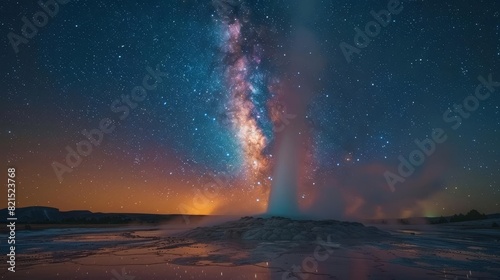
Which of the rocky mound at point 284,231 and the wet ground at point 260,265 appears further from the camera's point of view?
the rocky mound at point 284,231

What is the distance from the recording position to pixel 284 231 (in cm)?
2398

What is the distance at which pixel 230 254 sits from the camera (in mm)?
15992

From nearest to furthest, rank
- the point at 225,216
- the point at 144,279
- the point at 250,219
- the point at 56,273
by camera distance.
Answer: the point at 144,279
the point at 56,273
the point at 250,219
the point at 225,216

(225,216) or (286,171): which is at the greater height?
(286,171)

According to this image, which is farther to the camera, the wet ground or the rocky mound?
the rocky mound

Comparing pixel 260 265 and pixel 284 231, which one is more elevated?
pixel 284 231

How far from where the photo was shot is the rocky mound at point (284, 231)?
923 inches

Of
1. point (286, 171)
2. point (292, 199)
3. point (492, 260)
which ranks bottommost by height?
point (492, 260)

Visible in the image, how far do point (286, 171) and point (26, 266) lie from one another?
27.6m

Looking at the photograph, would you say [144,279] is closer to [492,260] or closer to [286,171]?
[492,260]

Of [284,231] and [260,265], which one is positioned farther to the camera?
[284,231]

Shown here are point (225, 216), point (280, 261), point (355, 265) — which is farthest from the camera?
point (225, 216)

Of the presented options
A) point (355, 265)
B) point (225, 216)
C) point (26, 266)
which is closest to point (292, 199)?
point (225, 216)

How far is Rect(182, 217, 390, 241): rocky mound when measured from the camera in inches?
923
